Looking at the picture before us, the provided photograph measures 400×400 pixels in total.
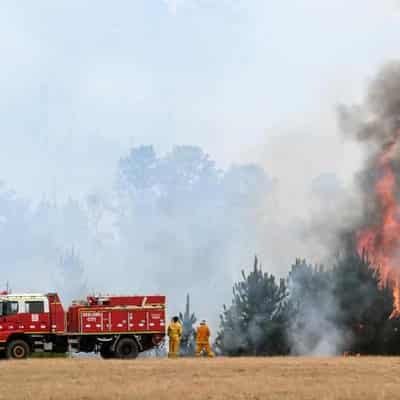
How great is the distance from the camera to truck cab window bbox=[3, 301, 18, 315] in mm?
36781

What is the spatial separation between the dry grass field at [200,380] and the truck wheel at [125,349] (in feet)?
16.9

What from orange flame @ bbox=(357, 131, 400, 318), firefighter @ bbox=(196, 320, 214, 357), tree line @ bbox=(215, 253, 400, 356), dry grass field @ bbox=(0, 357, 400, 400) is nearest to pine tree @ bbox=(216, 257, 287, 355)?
tree line @ bbox=(215, 253, 400, 356)

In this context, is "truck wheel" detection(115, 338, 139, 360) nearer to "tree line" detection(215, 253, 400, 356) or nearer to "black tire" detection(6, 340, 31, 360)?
"black tire" detection(6, 340, 31, 360)

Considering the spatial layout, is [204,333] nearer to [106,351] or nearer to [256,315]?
[106,351]

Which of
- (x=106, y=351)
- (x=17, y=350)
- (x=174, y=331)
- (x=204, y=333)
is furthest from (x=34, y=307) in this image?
(x=204, y=333)

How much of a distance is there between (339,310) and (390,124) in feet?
48.5

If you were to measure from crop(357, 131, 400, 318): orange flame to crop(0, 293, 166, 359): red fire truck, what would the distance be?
719 inches

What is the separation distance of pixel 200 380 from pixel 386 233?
3361 cm

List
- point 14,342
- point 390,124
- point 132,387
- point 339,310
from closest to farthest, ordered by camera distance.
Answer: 1. point 132,387
2. point 14,342
3. point 339,310
4. point 390,124

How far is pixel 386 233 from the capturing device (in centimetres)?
5738

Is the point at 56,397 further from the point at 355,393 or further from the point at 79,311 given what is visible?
the point at 79,311

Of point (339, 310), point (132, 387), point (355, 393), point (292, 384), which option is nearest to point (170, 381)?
point (132, 387)

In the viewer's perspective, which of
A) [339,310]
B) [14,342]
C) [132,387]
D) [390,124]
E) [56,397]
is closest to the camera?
[56,397]

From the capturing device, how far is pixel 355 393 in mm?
22531
